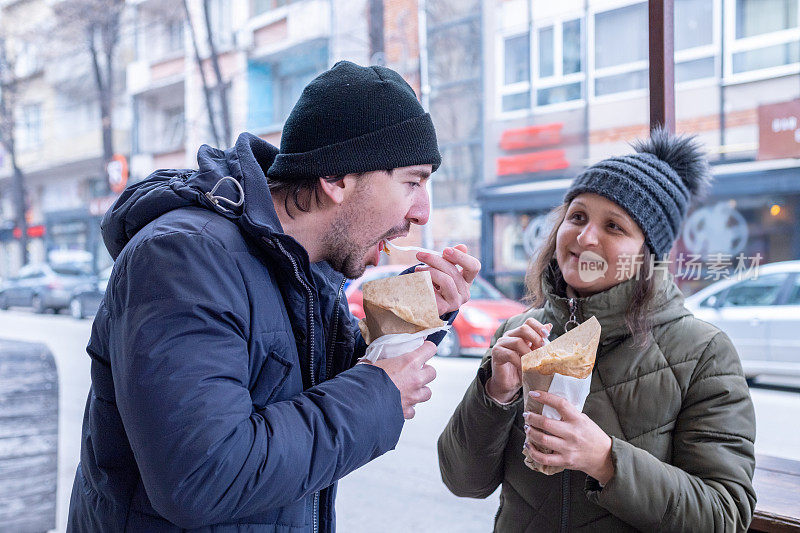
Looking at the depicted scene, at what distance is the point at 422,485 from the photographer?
3.71 metres

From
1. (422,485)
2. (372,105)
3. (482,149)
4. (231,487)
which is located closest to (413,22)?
(482,149)

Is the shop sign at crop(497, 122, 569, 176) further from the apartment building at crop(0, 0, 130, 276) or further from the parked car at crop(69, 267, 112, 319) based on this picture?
the parked car at crop(69, 267, 112, 319)

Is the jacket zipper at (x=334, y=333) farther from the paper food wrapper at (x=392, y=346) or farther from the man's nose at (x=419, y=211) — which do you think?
the man's nose at (x=419, y=211)

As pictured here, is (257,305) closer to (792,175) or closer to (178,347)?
(178,347)

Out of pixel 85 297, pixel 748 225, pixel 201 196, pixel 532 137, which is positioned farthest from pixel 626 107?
pixel 85 297

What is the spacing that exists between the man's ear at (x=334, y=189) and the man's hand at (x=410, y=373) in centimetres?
30

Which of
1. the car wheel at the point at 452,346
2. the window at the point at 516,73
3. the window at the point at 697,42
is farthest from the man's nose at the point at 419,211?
the window at the point at 516,73

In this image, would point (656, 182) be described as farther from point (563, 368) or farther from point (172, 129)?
point (172, 129)

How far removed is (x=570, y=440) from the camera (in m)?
1.10

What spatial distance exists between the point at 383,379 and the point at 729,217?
224 inches

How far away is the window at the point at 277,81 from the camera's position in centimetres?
878

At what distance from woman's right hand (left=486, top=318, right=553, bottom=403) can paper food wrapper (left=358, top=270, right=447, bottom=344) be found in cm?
14

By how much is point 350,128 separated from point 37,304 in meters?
11.1

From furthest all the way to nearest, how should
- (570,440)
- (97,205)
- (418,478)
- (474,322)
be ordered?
(97,205)
(474,322)
(418,478)
(570,440)
